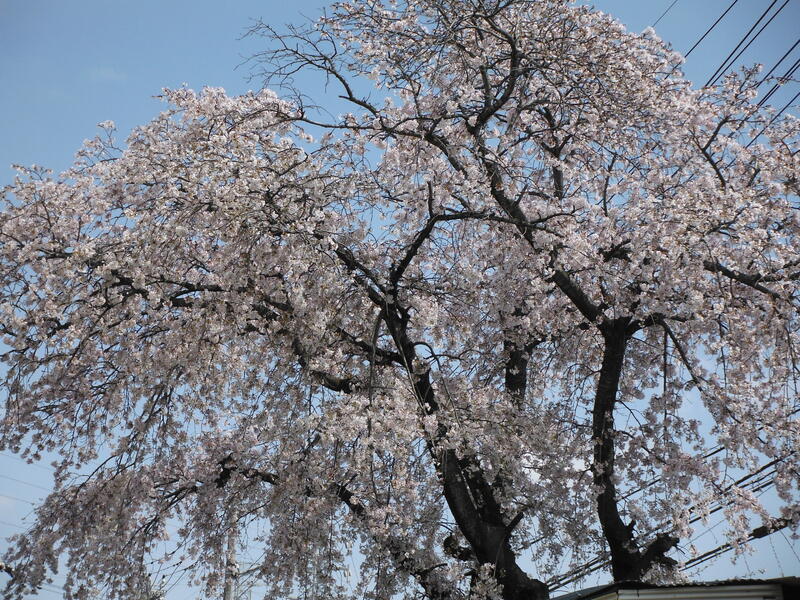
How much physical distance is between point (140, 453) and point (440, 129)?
5011 millimetres

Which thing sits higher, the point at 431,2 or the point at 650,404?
the point at 431,2

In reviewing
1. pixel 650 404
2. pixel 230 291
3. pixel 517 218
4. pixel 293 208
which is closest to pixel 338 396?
pixel 230 291

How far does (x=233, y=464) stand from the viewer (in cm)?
891

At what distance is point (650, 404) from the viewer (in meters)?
8.53

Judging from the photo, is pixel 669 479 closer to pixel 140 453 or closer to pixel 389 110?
pixel 389 110

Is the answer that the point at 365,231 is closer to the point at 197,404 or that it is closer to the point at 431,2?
the point at 431,2

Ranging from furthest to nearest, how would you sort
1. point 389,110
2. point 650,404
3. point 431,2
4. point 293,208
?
point 650,404 → point 389,110 → point 431,2 → point 293,208

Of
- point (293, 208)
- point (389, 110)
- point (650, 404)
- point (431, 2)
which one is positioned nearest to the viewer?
point (293, 208)

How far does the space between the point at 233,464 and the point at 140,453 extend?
130cm

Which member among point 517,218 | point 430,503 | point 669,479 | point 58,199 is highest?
point 58,199

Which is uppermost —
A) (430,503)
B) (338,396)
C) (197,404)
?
(197,404)

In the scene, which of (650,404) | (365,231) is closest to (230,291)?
(365,231)

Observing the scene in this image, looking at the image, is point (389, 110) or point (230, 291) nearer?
point (230, 291)

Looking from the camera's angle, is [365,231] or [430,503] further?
[430,503]
